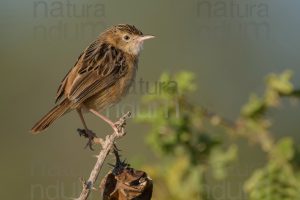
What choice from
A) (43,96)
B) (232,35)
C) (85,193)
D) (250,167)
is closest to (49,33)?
(43,96)

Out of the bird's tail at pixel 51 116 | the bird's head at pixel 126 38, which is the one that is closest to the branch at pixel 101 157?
the bird's tail at pixel 51 116

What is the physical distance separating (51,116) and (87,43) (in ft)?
18.0

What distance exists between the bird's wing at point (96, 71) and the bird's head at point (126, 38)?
0.20 meters

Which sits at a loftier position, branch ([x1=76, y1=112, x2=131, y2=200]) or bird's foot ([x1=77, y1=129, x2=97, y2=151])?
branch ([x1=76, y1=112, x2=131, y2=200])

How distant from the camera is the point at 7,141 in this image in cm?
1141

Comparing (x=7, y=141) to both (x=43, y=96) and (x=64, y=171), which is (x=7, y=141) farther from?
(x=64, y=171)

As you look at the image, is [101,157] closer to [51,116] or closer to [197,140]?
[51,116]

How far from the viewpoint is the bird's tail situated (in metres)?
6.39

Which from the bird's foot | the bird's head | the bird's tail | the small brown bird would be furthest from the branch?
the bird's head

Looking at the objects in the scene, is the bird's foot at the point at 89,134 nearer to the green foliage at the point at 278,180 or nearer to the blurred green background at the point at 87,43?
the green foliage at the point at 278,180

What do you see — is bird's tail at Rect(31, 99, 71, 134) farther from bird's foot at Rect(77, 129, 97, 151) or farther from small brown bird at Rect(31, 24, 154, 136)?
bird's foot at Rect(77, 129, 97, 151)

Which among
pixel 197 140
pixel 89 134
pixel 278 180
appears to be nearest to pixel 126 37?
pixel 197 140

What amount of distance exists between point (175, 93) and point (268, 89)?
2.32 feet

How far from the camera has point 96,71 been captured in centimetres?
704
